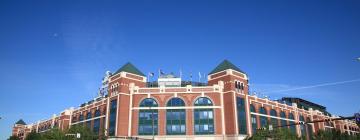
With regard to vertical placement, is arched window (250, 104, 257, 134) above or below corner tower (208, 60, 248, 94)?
below

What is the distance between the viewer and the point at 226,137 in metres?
73.8

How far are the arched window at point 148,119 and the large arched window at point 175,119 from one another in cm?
281

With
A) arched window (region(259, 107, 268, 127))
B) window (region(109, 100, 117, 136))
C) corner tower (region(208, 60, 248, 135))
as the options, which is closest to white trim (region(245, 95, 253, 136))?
corner tower (region(208, 60, 248, 135))

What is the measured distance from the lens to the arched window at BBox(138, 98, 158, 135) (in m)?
74.8

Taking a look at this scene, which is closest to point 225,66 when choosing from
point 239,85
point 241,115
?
point 239,85

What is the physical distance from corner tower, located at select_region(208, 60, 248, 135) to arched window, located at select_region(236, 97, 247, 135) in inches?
48.1

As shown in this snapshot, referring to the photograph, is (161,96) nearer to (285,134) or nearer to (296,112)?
(285,134)

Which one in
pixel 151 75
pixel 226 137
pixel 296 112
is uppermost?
pixel 151 75

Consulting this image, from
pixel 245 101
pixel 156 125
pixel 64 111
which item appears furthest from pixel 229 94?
pixel 64 111

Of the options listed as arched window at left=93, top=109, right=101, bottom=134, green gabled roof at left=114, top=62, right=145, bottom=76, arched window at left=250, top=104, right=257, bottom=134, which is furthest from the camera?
arched window at left=93, top=109, right=101, bottom=134

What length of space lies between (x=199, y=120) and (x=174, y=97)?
7919mm

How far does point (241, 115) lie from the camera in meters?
76.4

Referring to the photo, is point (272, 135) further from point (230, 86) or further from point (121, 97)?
point (121, 97)

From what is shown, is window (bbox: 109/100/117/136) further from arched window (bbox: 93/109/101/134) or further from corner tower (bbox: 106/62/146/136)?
arched window (bbox: 93/109/101/134)
